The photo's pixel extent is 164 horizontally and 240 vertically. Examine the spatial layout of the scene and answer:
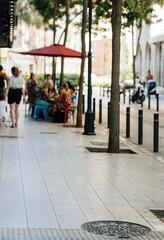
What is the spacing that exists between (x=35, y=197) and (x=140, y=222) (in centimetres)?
172

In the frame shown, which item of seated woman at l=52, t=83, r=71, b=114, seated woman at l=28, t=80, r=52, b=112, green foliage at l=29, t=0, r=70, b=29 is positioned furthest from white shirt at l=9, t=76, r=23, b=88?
green foliage at l=29, t=0, r=70, b=29

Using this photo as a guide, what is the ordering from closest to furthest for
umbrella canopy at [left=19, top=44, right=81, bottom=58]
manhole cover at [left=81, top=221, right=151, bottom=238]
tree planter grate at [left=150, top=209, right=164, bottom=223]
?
1. manhole cover at [left=81, top=221, right=151, bottom=238]
2. tree planter grate at [left=150, top=209, right=164, bottom=223]
3. umbrella canopy at [left=19, top=44, right=81, bottom=58]

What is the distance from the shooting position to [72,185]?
9.95 meters

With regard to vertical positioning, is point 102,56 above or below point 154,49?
above

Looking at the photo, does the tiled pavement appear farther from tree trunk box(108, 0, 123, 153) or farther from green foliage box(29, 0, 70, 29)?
green foliage box(29, 0, 70, 29)

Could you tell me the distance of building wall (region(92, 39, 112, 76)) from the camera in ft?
363

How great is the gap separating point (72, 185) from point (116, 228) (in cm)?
263

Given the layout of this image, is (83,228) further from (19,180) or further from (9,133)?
(9,133)

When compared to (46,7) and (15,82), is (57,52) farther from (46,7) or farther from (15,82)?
(46,7)

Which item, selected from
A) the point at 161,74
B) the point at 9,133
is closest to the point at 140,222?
the point at 9,133

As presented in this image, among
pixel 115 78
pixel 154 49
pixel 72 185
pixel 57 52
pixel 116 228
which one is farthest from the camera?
pixel 154 49

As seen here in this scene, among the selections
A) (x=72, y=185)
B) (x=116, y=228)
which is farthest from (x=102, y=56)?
(x=116, y=228)

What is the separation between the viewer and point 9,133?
1795cm

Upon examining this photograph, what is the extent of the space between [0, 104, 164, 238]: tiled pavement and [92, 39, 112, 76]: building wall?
95.1m
